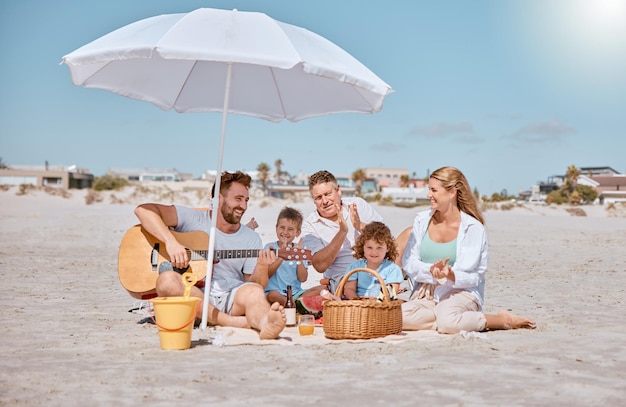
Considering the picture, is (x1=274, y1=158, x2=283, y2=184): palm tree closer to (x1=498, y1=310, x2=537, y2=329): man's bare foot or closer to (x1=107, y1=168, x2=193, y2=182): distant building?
(x1=107, y1=168, x2=193, y2=182): distant building

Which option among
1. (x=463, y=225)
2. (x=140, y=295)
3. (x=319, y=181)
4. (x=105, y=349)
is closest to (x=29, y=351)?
(x=105, y=349)

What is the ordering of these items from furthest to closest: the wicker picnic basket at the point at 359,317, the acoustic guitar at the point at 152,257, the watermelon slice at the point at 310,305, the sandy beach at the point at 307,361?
the watermelon slice at the point at 310,305
the acoustic guitar at the point at 152,257
the wicker picnic basket at the point at 359,317
the sandy beach at the point at 307,361

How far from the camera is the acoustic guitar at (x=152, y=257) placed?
6.66 meters

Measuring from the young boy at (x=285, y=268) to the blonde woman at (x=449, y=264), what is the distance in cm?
101

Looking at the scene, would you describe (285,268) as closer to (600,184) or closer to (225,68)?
(225,68)

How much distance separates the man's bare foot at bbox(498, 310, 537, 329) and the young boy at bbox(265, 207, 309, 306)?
71.4 inches

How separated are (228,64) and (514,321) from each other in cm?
338

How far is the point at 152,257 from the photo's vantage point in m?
6.73

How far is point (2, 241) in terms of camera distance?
19.1 m

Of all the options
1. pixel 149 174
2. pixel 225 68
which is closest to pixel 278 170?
pixel 149 174

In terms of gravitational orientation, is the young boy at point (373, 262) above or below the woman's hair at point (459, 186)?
below

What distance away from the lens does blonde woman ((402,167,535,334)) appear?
21.2 feet

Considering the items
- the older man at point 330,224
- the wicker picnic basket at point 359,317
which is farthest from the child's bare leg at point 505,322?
the older man at point 330,224

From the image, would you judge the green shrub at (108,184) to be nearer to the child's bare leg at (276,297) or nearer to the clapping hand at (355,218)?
the child's bare leg at (276,297)
